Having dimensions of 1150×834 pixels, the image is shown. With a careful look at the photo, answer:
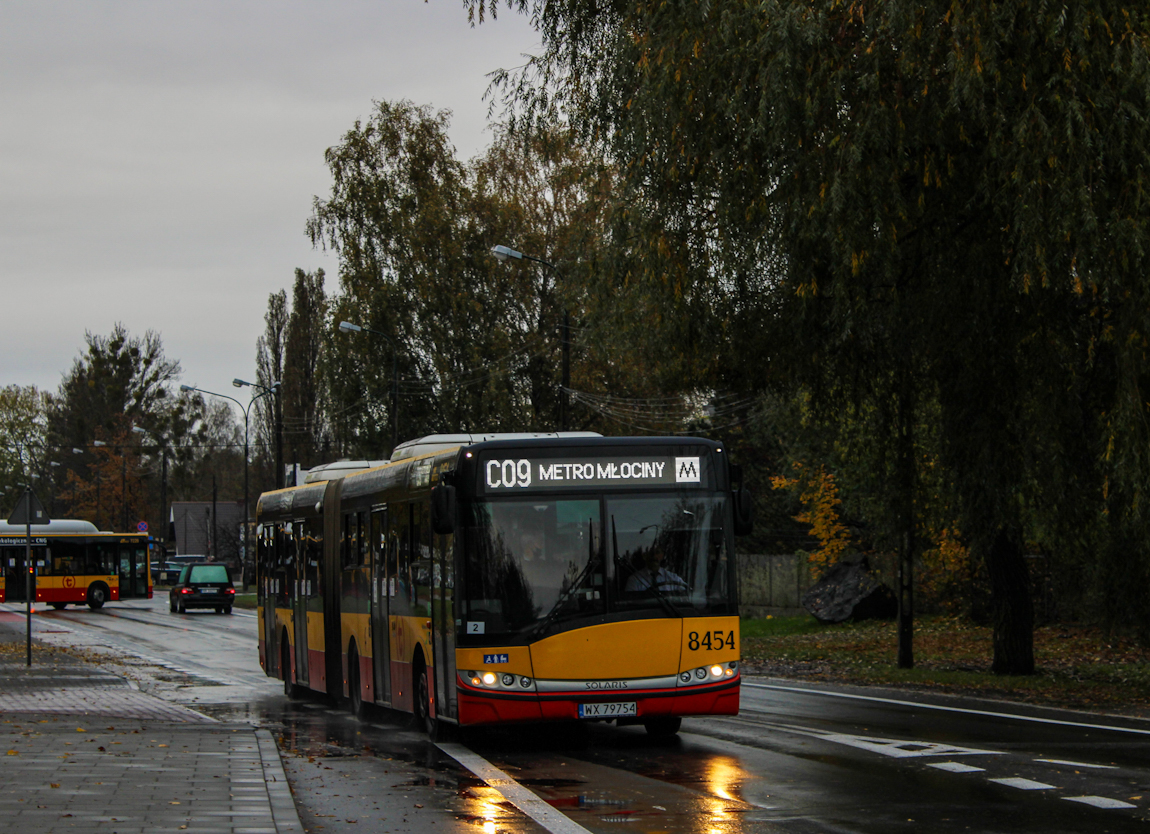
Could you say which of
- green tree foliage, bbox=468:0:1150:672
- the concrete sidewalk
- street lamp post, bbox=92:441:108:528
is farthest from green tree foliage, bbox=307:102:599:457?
street lamp post, bbox=92:441:108:528

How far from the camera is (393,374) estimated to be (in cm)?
5412

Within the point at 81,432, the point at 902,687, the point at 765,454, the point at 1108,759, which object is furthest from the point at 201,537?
the point at 1108,759

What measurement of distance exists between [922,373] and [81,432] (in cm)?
10181

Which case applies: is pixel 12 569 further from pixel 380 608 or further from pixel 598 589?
pixel 598 589

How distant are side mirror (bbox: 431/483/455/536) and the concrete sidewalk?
223 centimetres

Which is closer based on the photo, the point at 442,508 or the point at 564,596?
the point at 442,508

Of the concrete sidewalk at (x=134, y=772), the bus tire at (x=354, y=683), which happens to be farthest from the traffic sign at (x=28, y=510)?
the bus tire at (x=354, y=683)

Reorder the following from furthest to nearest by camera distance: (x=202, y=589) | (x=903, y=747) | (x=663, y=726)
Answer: (x=202, y=589) → (x=663, y=726) → (x=903, y=747)

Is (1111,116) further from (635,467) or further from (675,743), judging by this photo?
(675,743)

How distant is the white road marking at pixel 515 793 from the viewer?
31.2ft

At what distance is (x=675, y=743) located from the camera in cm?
1418

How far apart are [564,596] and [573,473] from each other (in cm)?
108

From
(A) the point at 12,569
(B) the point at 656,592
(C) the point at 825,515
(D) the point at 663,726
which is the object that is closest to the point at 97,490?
(A) the point at 12,569

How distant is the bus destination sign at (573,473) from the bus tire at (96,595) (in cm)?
4797
